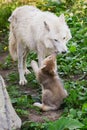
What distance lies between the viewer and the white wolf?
6994 mm

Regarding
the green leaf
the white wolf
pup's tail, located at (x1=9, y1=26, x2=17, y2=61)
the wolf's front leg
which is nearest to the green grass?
the green leaf

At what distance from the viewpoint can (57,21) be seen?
7113 millimetres

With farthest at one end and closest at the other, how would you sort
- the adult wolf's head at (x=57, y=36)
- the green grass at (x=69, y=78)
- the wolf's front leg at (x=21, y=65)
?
1. the wolf's front leg at (x=21, y=65)
2. the adult wolf's head at (x=57, y=36)
3. the green grass at (x=69, y=78)

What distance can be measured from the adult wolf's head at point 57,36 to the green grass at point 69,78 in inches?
25.3

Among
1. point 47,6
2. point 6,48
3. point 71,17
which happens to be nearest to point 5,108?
point 6,48

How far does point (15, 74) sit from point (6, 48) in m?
1.90

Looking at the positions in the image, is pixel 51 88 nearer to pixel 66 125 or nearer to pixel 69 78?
pixel 66 125

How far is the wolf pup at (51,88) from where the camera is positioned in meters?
6.27

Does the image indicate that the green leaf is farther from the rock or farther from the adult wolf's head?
the adult wolf's head

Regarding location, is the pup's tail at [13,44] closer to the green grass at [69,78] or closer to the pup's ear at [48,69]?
the green grass at [69,78]

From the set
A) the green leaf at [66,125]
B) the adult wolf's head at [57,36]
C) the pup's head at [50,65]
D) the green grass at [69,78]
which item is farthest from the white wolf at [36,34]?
the green leaf at [66,125]

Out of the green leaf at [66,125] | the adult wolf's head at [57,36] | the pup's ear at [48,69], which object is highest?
the adult wolf's head at [57,36]

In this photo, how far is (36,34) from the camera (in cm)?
733

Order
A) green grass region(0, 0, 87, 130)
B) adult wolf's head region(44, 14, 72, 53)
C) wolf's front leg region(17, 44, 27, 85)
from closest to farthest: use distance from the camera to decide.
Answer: green grass region(0, 0, 87, 130), adult wolf's head region(44, 14, 72, 53), wolf's front leg region(17, 44, 27, 85)
